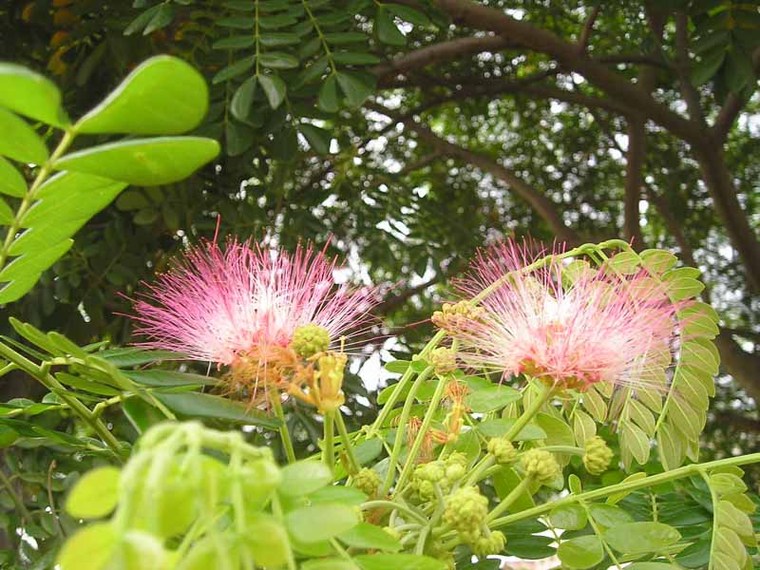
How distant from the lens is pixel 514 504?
2.05ft

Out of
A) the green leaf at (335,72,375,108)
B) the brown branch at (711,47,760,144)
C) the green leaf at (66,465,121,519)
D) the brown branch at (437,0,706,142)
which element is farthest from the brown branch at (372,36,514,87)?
the green leaf at (66,465,121,519)

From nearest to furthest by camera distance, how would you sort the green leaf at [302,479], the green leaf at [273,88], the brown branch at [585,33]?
the green leaf at [302,479] → the green leaf at [273,88] → the brown branch at [585,33]

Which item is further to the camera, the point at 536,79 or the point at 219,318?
the point at 536,79

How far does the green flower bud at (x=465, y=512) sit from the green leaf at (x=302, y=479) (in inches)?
3.9

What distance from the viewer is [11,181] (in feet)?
1.55

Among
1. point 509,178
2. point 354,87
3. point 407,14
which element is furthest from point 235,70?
point 509,178

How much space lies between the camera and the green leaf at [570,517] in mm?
593

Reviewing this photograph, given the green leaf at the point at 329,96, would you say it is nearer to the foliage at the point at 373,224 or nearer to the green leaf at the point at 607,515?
the foliage at the point at 373,224

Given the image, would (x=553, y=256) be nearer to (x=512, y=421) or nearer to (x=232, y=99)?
(x=512, y=421)

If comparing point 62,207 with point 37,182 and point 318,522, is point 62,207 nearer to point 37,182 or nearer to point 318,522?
point 37,182

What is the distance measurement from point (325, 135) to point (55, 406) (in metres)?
0.72

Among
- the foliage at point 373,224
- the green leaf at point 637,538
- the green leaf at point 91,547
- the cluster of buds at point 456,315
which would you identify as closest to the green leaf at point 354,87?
the foliage at point 373,224

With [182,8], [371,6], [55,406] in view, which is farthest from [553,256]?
[182,8]

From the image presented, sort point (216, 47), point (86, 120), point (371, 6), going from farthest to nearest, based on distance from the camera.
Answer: point (371, 6), point (216, 47), point (86, 120)
